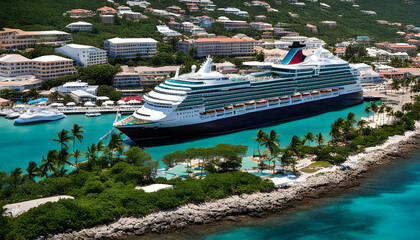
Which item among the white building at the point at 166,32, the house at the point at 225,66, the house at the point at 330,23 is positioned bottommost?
the house at the point at 225,66

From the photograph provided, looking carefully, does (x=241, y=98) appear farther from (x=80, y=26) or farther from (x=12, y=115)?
(x=80, y=26)

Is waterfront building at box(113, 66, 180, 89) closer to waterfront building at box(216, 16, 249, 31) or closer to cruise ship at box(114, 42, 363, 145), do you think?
cruise ship at box(114, 42, 363, 145)

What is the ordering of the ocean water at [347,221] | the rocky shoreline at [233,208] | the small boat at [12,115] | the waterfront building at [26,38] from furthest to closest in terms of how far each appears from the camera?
the waterfront building at [26,38], the small boat at [12,115], the ocean water at [347,221], the rocky shoreline at [233,208]

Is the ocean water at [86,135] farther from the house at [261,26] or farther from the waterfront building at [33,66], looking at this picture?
the house at [261,26]

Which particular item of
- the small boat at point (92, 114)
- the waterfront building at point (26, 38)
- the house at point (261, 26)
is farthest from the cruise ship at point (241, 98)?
the house at point (261, 26)

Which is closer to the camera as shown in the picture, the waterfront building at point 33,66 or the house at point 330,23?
the waterfront building at point 33,66

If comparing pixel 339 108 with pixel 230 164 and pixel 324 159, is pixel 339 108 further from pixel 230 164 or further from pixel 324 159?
pixel 230 164
